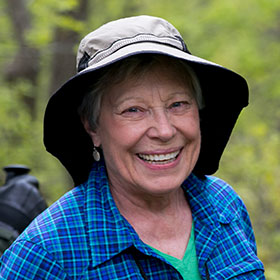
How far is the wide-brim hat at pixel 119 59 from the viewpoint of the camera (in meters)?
2.00

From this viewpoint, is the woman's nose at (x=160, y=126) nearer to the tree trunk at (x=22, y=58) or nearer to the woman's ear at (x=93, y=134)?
the woman's ear at (x=93, y=134)

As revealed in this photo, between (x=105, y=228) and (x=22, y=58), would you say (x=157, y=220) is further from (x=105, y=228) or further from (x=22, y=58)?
(x=22, y=58)

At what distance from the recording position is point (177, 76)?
7.05ft

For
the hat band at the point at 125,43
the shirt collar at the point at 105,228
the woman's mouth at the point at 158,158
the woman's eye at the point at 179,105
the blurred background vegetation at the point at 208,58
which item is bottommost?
the shirt collar at the point at 105,228

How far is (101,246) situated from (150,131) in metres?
0.52

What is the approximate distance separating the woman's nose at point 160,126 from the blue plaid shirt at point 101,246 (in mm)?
366

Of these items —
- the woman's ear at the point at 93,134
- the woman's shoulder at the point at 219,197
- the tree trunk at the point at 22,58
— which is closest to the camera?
the woman's ear at the point at 93,134

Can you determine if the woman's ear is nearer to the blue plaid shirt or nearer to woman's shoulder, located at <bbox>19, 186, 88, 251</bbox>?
the blue plaid shirt

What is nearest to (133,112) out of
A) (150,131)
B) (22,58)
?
(150,131)

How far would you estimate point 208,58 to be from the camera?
33.0 feet

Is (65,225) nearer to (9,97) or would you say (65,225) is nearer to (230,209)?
(230,209)

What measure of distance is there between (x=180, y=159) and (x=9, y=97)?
6930mm

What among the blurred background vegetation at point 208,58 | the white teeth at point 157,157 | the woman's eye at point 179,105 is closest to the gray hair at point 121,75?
the woman's eye at point 179,105

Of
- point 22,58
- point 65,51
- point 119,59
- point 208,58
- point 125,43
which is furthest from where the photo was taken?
point 208,58
